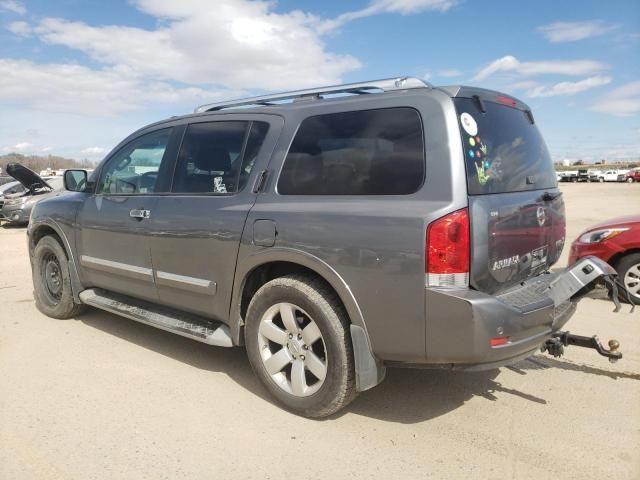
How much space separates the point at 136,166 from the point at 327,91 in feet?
6.56

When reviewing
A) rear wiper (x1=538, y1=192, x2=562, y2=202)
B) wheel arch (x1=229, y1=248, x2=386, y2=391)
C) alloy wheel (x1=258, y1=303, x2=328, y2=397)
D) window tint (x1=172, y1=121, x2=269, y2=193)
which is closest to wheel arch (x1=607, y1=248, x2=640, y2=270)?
rear wiper (x1=538, y1=192, x2=562, y2=202)

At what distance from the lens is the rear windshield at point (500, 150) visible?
2734 millimetres

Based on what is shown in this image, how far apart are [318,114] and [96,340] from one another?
300 cm

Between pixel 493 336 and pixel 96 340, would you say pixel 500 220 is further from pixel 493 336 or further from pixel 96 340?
pixel 96 340

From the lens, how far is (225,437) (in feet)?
9.67

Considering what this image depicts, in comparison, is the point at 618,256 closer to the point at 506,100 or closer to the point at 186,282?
the point at 506,100

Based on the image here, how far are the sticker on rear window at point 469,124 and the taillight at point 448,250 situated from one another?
494 mm

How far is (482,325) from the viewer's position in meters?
2.51

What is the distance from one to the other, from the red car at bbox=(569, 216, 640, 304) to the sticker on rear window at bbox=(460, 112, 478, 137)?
3.81 m

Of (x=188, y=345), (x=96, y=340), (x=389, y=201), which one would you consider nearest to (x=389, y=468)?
(x=389, y=201)

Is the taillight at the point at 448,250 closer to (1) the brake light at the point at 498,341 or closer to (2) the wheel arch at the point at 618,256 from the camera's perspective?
(1) the brake light at the point at 498,341

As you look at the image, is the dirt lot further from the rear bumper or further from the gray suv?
the rear bumper

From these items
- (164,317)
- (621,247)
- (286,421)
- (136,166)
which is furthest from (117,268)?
(621,247)

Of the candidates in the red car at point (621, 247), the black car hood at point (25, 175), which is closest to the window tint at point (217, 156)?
Answer: the black car hood at point (25, 175)
